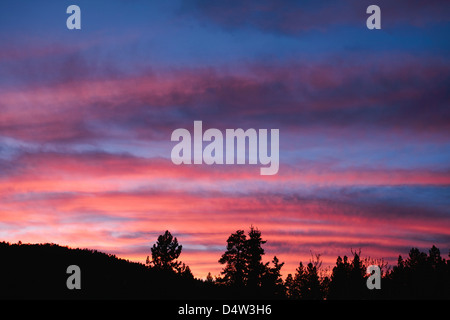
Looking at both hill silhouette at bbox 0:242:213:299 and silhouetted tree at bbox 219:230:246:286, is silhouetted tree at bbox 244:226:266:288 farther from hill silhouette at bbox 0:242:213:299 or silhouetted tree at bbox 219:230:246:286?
hill silhouette at bbox 0:242:213:299

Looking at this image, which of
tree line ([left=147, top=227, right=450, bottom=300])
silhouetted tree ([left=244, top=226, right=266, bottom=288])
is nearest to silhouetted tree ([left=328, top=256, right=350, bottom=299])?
tree line ([left=147, top=227, right=450, bottom=300])

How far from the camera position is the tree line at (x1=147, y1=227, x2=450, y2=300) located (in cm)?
6075

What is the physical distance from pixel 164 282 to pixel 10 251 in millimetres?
10791

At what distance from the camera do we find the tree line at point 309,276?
60.8 meters

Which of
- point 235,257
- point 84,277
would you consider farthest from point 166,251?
point 84,277

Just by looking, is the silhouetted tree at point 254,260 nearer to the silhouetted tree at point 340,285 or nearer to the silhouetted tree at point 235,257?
the silhouetted tree at point 235,257

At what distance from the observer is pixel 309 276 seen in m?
102

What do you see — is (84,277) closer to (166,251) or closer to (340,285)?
(166,251)

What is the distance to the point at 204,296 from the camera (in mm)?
33438

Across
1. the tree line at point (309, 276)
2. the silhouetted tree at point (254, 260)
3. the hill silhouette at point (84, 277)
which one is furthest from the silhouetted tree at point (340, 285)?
the hill silhouette at point (84, 277)

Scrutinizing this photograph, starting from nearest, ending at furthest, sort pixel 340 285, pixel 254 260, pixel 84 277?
pixel 84 277
pixel 254 260
pixel 340 285

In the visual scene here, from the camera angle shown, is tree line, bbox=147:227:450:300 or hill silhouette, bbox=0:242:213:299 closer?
hill silhouette, bbox=0:242:213:299
